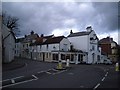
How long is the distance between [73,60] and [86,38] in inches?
317

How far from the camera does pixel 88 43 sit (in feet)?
205

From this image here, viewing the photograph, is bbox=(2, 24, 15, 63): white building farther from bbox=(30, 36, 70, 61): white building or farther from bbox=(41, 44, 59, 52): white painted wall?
bbox=(41, 44, 59, 52): white painted wall

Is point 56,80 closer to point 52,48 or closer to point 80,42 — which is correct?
point 52,48

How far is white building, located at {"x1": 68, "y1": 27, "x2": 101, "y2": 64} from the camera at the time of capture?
206ft

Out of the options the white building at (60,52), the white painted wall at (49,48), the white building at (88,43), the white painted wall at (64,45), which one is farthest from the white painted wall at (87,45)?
the white painted wall at (49,48)

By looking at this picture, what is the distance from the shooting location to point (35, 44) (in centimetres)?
7444

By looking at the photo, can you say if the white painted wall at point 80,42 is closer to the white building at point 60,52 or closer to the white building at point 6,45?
the white building at point 60,52

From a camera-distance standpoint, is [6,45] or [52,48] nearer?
[6,45]

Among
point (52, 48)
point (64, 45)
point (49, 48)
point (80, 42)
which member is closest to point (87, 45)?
point (80, 42)

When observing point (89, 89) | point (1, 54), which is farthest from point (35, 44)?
point (89, 89)

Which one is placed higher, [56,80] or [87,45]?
[87,45]

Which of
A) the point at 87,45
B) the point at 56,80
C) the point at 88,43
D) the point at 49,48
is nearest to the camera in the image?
the point at 56,80

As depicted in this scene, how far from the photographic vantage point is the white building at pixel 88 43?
2467 inches

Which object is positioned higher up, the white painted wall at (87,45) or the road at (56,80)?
the white painted wall at (87,45)
